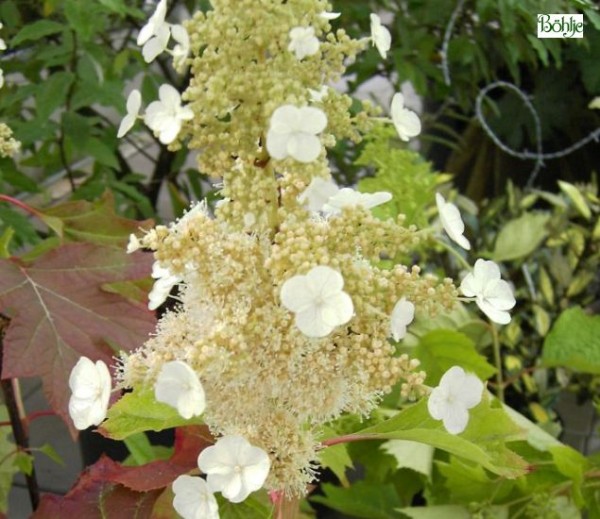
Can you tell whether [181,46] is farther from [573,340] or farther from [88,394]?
[573,340]

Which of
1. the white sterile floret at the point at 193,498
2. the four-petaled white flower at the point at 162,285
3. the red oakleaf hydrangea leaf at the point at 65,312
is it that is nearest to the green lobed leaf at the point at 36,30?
the red oakleaf hydrangea leaf at the point at 65,312

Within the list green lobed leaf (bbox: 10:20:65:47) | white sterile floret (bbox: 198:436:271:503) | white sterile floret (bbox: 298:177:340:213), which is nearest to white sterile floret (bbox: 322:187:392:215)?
white sterile floret (bbox: 298:177:340:213)

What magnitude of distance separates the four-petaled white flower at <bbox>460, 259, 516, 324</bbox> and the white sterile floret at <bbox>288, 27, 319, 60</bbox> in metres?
0.12

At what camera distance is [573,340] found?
2.35 feet

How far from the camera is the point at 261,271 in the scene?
0.34m

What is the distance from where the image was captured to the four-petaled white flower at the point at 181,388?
12.1 inches

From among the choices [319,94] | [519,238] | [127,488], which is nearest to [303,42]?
[319,94]

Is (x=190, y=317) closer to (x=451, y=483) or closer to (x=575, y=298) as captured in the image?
(x=451, y=483)

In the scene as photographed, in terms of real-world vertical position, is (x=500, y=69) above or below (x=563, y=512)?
below

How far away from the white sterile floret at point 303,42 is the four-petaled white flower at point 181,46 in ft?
0.14

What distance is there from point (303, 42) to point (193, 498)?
0.19 m

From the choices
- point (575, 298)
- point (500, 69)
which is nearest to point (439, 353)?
point (575, 298)

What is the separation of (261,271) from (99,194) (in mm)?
602

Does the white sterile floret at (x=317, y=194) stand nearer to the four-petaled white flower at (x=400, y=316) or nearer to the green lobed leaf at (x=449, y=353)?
the four-petaled white flower at (x=400, y=316)
